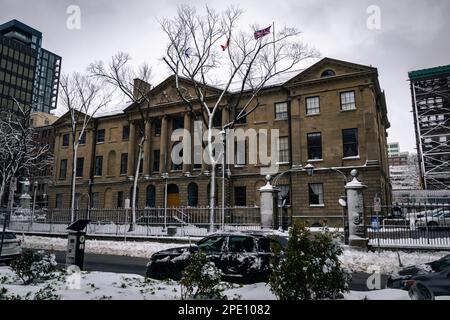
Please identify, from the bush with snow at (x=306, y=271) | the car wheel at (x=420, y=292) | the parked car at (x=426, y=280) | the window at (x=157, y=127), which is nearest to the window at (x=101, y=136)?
the window at (x=157, y=127)

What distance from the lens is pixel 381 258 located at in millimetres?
13406

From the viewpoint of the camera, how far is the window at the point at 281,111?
32612 millimetres

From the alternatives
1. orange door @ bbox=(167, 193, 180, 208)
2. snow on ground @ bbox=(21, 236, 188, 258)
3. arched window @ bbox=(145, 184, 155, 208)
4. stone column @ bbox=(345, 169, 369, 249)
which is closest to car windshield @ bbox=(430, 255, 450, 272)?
stone column @ bbox=(345, 169, 369, 249)

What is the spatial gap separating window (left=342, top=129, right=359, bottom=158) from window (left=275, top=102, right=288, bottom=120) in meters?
5.96

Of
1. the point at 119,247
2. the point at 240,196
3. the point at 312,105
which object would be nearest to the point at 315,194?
the point at 240,196

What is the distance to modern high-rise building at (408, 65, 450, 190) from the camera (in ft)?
148

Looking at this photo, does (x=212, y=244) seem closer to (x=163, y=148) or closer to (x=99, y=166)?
(x=163, y=148)

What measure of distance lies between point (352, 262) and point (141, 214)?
1552 cm

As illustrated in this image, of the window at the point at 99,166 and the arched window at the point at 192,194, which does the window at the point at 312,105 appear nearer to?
the arched window at the point at 192,194

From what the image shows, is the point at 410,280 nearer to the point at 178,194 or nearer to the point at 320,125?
the point at 320,125

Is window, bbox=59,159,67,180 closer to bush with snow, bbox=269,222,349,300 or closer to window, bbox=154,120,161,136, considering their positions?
window, bbox=154,120,161,136

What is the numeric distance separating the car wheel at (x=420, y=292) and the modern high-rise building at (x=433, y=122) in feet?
149

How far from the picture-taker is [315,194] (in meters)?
29.5
